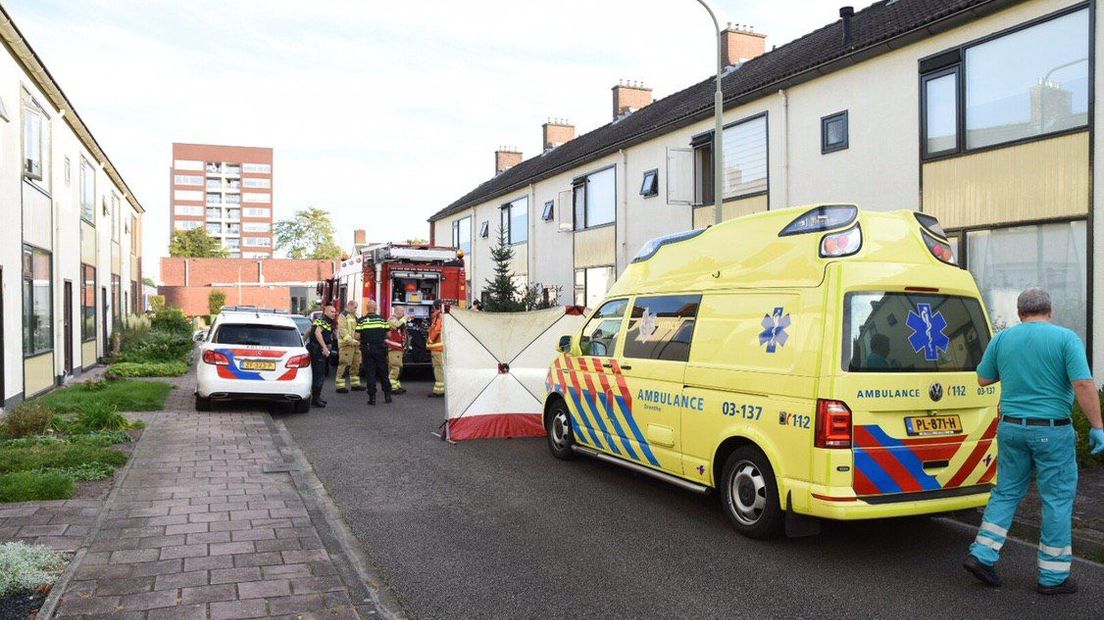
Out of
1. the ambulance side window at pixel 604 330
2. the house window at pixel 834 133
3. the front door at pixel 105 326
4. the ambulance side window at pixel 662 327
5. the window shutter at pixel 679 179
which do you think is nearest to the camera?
the ambulance side window at pixel 662 327

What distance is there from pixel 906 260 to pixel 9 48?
13.4 metres

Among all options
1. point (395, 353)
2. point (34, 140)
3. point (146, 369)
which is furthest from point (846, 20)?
point (146, 369)

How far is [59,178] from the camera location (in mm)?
17000

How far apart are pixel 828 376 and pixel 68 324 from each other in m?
17.2

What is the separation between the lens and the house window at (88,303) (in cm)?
1986

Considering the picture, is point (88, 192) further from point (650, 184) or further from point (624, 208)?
point (650, 184)

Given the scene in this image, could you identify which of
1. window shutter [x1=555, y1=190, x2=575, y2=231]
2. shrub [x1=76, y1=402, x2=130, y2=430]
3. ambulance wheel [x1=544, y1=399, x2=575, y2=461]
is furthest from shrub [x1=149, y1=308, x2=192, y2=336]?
ambulance wheel [x1=544, y1=399, x2=575, y2=461]

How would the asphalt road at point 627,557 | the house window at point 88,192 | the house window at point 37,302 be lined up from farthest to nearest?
1. the house window at point 88,192
2. the house window at point 37,302
3. the asphalt road at point 627,557

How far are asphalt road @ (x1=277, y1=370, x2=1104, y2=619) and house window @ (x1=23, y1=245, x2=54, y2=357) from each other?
27.5ft

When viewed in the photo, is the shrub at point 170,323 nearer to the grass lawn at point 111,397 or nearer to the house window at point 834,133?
the grass lawn at point 111,397

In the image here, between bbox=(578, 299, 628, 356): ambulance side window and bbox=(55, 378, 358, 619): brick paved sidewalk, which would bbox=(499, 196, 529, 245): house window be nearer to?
bbox=(578, 299, 628, 356): ambulance side window

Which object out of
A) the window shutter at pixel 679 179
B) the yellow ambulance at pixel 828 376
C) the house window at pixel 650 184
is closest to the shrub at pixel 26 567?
the yellow ambulance at pixel 828 376

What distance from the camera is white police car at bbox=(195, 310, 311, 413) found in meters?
12.5

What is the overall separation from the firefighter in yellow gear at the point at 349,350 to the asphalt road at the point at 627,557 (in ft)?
25.1
